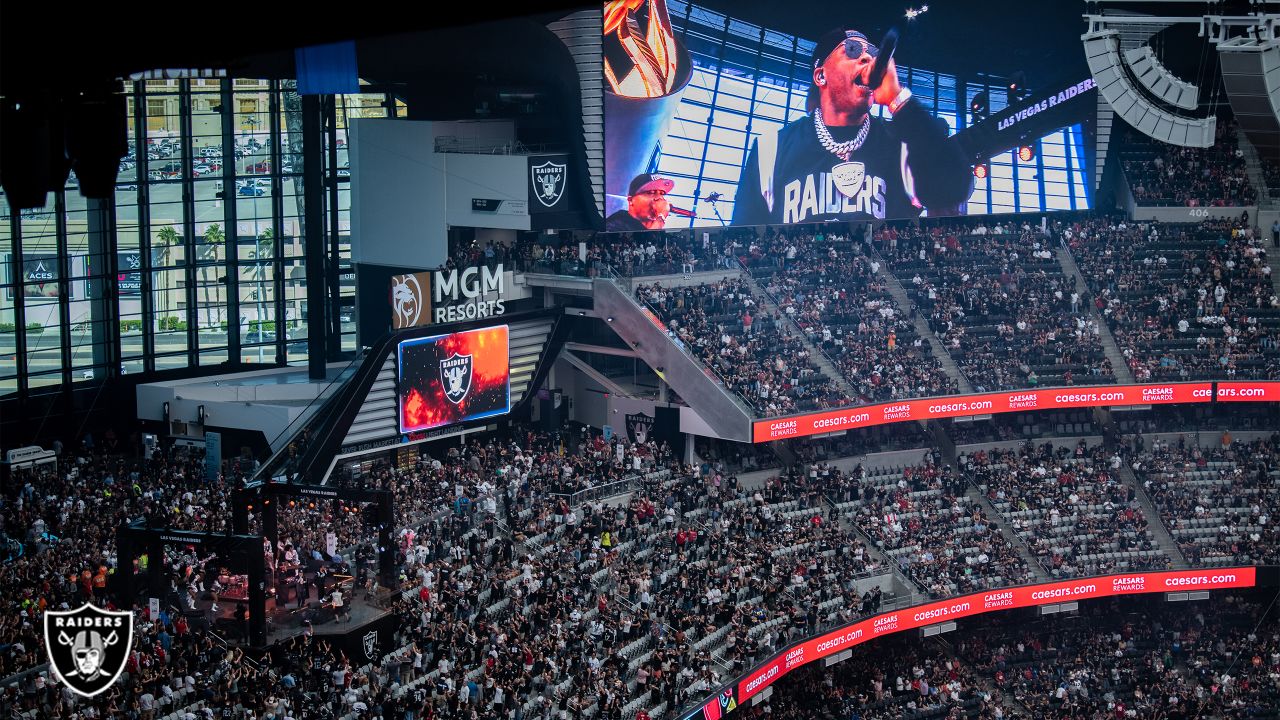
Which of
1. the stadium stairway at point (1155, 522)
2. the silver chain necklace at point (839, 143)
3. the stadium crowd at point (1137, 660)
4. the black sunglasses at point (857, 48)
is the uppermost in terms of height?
the black sunglasses at point (857, 48)

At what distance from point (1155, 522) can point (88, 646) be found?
3034 cm

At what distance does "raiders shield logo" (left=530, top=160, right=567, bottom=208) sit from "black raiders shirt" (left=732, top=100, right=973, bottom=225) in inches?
208

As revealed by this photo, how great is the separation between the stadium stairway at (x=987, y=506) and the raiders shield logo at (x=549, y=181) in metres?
12.2

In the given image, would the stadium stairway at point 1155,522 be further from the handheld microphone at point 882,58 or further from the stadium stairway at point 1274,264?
the handheld microphone at point 882,58

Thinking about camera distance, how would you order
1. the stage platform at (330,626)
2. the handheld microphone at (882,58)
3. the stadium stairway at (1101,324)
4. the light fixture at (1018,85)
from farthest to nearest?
the light fixture at (1018,85), the handheld microphone at (882,58), the stadium stairway at (1101,324), the stage platform at (330,626)

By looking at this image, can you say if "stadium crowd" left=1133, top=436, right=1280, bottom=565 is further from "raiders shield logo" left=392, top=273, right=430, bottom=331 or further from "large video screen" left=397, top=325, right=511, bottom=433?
"raiders shield logo" left=392, top=273, right=430, bottom=331

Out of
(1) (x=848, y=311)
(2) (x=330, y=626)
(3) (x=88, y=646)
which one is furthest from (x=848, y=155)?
(3) (x=88, y=646)

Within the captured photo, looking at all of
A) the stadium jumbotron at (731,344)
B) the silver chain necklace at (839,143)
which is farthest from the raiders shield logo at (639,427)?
the silver chain necklace at (839,143)

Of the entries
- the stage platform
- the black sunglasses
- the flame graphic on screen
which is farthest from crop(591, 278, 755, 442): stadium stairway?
the stage platform

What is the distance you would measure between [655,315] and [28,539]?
1583cm

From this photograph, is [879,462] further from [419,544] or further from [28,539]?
[28,539]

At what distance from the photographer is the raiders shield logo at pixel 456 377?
3459cm

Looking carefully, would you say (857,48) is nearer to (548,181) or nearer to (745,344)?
(745,344)

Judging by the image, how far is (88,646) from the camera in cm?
1443
